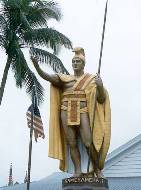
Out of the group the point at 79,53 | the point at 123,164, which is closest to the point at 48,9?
the point at 123,164

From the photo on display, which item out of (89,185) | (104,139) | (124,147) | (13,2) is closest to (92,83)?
(104,139)

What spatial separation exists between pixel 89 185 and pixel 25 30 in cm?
1299

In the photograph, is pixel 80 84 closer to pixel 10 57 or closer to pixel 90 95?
pixel 90 95

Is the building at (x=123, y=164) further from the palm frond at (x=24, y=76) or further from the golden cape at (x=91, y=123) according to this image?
the golden cape at (x=91, y=123)

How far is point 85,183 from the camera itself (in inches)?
293

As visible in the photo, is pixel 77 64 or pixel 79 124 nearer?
pixel 79 124

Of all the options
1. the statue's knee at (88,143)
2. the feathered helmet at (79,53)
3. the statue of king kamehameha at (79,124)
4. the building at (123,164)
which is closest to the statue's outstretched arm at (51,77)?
the statue of king kamehameha at (79,124)

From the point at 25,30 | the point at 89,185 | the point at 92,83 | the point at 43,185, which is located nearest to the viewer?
the point at 89,185

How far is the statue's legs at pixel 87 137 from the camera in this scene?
7.70 metres

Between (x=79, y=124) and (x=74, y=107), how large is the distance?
0.23 metres

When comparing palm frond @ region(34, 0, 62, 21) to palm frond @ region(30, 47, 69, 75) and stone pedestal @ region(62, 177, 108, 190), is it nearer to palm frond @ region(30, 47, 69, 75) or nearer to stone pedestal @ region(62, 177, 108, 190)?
palm frond @ region(30, 47, 69, 75)

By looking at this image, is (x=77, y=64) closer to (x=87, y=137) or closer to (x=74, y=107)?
(x=74, y=107)

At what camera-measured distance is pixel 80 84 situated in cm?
796

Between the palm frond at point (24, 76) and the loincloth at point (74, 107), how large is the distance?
449 inches
